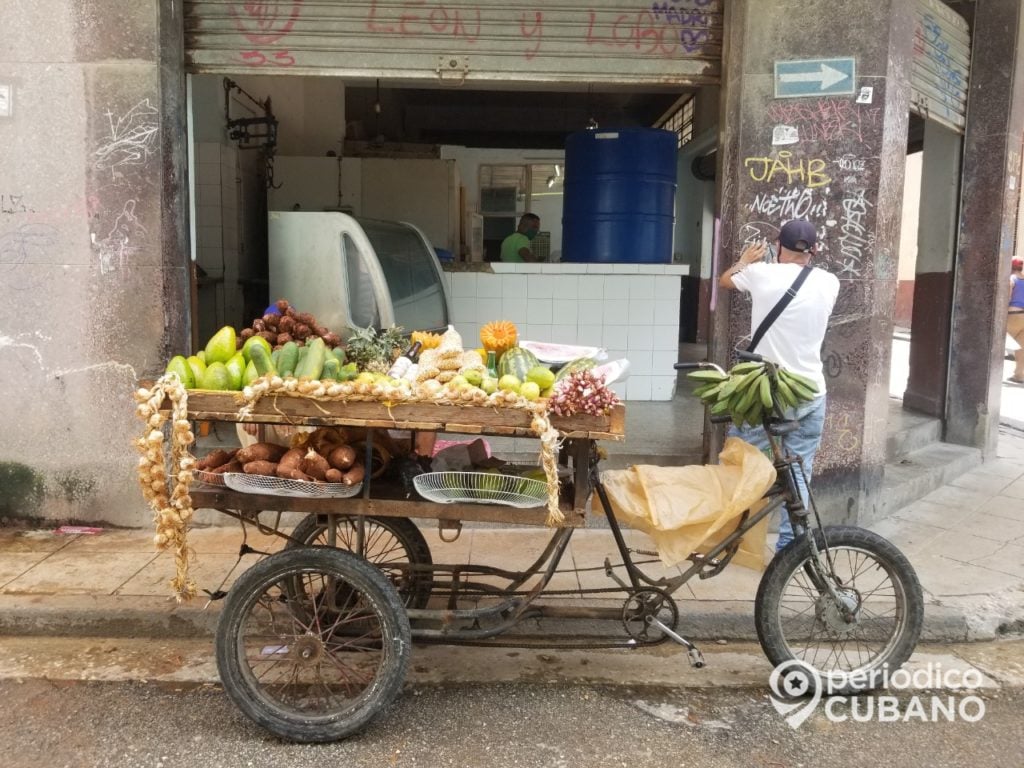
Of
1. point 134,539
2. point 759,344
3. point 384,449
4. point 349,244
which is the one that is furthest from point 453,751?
point 349,244

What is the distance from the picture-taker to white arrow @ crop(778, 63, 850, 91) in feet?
16.7

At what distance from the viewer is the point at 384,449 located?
11.2 ft

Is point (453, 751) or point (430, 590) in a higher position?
point (430, 590)

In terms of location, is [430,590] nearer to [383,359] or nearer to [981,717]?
[383,359]

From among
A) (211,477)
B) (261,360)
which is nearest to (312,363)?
(261,360)

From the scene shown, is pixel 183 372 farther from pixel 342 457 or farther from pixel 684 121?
pixel 684 121

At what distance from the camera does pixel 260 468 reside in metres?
3.14

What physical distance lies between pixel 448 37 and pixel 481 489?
3.35 metres

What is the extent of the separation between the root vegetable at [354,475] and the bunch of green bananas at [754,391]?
133 cm

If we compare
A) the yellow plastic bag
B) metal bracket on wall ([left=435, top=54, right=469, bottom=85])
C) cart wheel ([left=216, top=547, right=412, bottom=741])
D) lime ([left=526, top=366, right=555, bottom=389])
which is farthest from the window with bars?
cart wheel ([left=216, top=547, right=412, bottom=741])

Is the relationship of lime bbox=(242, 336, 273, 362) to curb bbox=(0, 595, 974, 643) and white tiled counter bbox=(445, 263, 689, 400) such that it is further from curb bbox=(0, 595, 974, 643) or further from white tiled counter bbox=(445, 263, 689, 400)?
white tiled counter bbox=(445, 263, 689, 400)

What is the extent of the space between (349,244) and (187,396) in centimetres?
286

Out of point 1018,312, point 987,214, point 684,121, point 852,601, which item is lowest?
point 852,601

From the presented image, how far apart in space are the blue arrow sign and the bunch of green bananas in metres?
2.43
